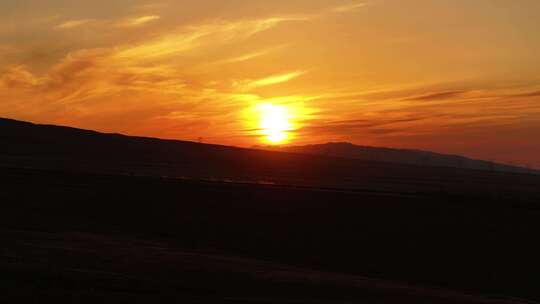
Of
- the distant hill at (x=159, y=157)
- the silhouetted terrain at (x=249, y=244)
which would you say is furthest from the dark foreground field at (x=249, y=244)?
the distant hill at (x=159, y=157)

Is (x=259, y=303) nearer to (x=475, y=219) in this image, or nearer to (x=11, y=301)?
(x=11, y=301)

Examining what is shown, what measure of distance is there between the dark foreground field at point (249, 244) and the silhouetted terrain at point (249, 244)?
7 cm

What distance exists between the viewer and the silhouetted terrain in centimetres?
1451

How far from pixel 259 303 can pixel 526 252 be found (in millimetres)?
23013

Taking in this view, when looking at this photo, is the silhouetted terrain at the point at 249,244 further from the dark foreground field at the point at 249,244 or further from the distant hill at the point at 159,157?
the distant hill at the point at 159,157

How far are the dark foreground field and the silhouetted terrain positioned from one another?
7 centimetres

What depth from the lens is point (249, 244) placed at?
98.1ft

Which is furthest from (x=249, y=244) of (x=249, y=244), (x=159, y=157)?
(x=159, y=157)

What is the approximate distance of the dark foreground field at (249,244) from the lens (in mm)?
14477

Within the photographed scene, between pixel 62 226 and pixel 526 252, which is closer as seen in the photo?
pixel 62 226

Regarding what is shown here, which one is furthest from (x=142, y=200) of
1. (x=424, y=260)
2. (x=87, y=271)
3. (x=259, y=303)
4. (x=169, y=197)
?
(x=259, y=303)

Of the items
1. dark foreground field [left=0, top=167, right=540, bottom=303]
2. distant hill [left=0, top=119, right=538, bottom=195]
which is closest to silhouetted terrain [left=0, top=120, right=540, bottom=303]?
dark foreground field [left=0, top=167, right=540, bottom=303]

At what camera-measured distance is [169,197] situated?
1531 inches

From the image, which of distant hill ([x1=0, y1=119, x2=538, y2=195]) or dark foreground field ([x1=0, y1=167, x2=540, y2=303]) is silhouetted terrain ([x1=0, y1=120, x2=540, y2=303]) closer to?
dark foreground field ([x1=0, y1=167, x2=540, y2=303])
